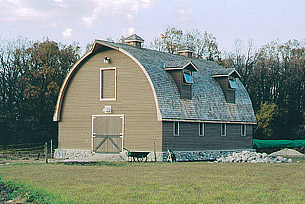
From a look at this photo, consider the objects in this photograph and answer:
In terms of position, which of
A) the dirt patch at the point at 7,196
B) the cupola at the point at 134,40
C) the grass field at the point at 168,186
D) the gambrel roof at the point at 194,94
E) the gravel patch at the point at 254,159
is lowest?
the gravel patch at the point at 254,159

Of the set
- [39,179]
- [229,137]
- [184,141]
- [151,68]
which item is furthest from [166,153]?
[39,179]

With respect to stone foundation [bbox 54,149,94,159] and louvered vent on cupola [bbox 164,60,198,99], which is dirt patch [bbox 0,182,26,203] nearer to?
stone foundation [bbox 54,149,94,159]

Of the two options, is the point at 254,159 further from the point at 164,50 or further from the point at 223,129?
the point at 164,50

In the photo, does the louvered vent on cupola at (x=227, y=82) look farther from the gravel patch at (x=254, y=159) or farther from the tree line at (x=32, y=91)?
the tree line at (x=32, y=91)

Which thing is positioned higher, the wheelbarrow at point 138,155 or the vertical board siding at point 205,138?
the vertical board siding at point 205,138

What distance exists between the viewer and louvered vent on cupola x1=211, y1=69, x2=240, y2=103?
38.2 metres

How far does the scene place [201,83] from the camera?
36.1 metres

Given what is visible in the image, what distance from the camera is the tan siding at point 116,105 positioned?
103ft

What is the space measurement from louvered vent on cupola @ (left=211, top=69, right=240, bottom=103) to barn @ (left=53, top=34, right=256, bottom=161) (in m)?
1.63

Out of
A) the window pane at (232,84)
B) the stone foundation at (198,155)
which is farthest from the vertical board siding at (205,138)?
the window pane at (232,84)

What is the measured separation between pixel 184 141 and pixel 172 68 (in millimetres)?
4801

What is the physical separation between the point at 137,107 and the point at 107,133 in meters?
2.85

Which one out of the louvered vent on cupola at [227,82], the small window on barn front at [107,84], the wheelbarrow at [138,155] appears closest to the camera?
the wheelbarrow at [138,155]

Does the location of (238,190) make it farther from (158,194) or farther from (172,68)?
(172,68)
